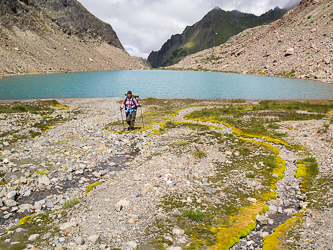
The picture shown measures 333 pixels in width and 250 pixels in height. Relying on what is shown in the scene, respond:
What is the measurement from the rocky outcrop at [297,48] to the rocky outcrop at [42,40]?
446 ft

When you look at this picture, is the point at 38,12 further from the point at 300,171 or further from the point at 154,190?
the point at 300,171

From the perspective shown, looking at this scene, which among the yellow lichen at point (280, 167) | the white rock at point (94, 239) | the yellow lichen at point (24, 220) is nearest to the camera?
the white rock at point (94, 239)

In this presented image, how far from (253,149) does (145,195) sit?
10723 mm

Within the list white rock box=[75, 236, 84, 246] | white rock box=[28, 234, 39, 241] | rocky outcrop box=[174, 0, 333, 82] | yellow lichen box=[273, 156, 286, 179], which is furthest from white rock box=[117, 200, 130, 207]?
rocky outcrop box=[174, 0, 333, 82]

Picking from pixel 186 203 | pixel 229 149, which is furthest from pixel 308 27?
pixel 186 203

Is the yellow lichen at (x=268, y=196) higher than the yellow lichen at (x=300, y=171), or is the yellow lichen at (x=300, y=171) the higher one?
the yellow lichen at (x=300, y=171)

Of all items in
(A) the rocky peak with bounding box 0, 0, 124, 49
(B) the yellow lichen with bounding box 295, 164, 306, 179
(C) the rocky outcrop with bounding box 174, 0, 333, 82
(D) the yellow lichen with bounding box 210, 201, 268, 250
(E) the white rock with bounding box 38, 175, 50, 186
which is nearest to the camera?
(D) the yellow lichen with bounding box 210, 201, 268, 250

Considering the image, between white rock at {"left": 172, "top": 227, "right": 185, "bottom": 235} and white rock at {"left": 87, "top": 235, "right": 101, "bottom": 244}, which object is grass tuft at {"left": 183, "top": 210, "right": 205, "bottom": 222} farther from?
white rock at {"left": 87, "top": 235, "right": 101, "bottom": 244}

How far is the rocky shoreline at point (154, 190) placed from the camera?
7422mm

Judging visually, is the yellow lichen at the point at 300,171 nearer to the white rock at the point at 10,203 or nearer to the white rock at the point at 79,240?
the white rock at the point at 79,240

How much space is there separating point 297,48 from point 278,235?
150 metres

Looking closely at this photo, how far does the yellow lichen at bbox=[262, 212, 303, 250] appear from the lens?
7.00 metres

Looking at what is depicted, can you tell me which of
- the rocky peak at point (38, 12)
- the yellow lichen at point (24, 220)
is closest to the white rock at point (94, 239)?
the yellow lichen at point (24, 220)

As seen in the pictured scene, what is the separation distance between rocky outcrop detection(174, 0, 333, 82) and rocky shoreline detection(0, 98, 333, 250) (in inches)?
4032
